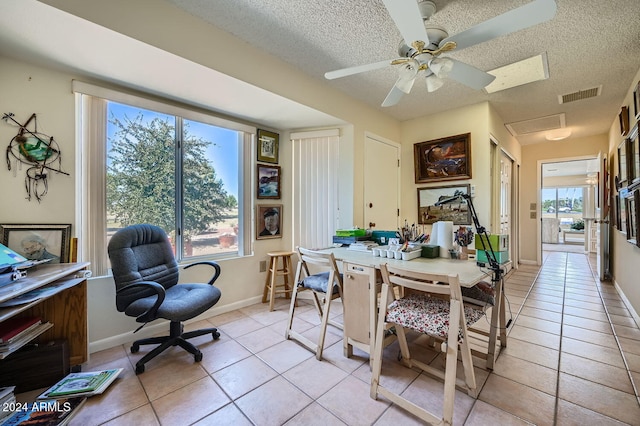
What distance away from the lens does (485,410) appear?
1494mm

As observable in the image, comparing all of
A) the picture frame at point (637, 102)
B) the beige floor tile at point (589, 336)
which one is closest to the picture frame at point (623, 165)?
the picture frame at point (637, 102)

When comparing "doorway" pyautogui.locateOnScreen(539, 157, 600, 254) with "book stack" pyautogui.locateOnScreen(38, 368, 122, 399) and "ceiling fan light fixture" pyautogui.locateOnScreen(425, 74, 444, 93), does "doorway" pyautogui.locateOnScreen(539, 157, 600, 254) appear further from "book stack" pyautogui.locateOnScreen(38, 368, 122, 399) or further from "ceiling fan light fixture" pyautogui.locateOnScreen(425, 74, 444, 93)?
"book stack" pyautogui.locateOnScreen(38, 368, 122, 399)

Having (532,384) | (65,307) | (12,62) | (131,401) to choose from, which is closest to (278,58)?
(12,62)

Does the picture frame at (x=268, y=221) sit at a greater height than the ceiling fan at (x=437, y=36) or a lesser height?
lesser

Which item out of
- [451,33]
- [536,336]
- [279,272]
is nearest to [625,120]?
[451,33]

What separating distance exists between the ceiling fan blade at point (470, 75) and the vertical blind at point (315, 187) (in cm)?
165

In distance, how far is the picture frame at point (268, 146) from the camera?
10.9 feet

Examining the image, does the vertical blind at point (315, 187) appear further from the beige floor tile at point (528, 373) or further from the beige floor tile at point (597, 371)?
the beige floor tile at point (597, 371)

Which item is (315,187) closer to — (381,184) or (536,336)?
(381,184)

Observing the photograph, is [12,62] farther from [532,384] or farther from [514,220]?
[514,220]

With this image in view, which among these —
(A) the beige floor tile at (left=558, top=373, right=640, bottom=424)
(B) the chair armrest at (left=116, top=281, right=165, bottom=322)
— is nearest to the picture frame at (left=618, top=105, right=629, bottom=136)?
(A) the beige floor tile at (left=558, top=373, right=640, bottom=424)

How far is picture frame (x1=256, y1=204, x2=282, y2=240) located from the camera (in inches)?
130

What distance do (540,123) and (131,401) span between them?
5.99 m

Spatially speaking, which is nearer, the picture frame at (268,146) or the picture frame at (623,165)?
the picture frame at (623,165)
